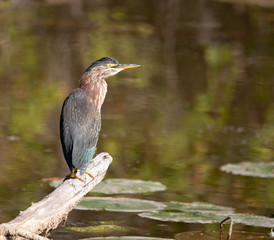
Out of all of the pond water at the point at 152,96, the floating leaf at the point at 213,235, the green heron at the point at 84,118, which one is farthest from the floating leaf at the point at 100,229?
the green heron at the point at 84,118

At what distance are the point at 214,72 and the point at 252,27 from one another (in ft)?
16.1

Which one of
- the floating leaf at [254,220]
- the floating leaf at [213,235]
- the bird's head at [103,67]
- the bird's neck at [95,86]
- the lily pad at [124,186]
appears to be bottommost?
the floating leaf at [213,235]

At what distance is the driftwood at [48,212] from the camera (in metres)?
3.54

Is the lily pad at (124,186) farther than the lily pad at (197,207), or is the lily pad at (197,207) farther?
the lily pad at (124,186)

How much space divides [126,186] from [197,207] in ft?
2.41

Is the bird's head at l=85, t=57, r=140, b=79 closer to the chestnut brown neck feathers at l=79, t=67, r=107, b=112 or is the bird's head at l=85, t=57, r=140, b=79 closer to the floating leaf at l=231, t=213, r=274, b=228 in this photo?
the chestnut brown neck feathers at l=79, t=67, r=107, b=112

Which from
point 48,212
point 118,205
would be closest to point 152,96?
point 118,205

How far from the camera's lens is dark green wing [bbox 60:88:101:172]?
4.63 metres

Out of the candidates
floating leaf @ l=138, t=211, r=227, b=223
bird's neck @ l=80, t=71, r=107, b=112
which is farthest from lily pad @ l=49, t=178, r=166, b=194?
bird's neck @ l=80, t=71, r=107, b=112

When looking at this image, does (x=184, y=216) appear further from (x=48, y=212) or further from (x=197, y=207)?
(x=48, y=212)

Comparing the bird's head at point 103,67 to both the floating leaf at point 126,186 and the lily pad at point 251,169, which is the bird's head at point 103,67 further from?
the lily pad at point 251,169

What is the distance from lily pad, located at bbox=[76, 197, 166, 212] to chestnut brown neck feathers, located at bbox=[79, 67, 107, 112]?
0.83m

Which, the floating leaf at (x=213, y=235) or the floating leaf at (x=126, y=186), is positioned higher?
the floating leaf at (x=126, y=186)

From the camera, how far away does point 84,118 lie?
4.88 meters
